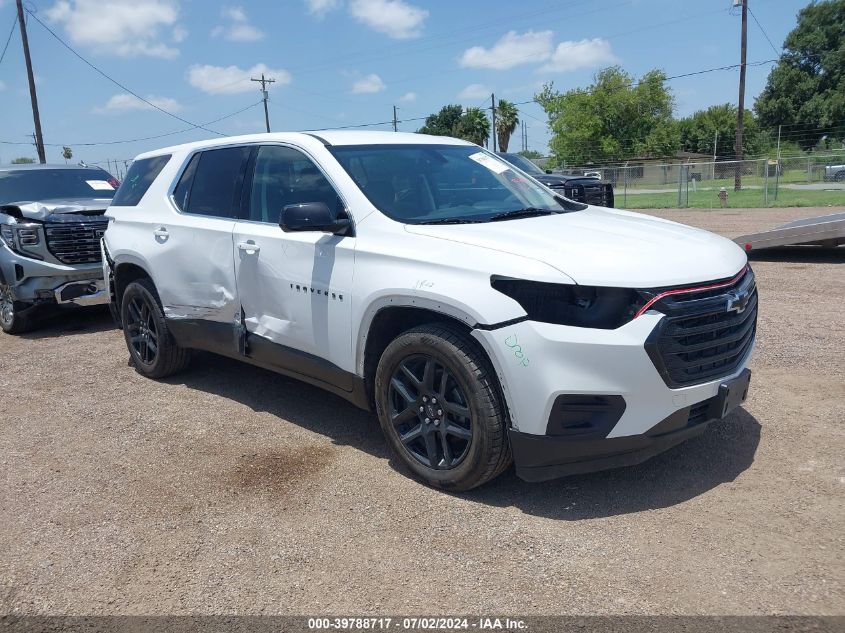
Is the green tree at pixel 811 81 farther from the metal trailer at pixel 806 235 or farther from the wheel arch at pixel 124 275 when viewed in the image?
the wheel arch at pixel 124 275

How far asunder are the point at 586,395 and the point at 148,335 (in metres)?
4.09

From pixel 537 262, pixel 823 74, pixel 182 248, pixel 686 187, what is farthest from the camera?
pixel 823 74

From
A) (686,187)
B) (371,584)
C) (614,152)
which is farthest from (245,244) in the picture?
(614,152)

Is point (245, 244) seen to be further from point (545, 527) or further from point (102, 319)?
point (102, 319)

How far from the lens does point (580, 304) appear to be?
3162 millimetres

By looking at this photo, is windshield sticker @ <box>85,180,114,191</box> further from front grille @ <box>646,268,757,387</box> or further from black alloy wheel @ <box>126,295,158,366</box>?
front grille @ <box>646,268,757,387</box>

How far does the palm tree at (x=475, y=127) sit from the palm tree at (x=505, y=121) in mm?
1708

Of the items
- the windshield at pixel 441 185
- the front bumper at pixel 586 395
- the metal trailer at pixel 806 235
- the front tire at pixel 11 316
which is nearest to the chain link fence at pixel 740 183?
the metal trailer at pixel 806 235

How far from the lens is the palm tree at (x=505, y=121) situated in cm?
6931

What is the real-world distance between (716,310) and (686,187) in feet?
81.0

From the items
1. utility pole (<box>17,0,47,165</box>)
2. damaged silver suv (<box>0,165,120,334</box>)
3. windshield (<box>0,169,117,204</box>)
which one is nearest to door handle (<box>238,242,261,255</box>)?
damaged silver suv (<box>0,165,120,334</box>)

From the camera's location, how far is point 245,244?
4.57m

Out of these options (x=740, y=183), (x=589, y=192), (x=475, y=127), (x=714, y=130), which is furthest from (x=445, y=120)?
(x=589, y=192)

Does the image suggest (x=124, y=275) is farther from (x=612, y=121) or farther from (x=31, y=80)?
(x=612, y=121)
